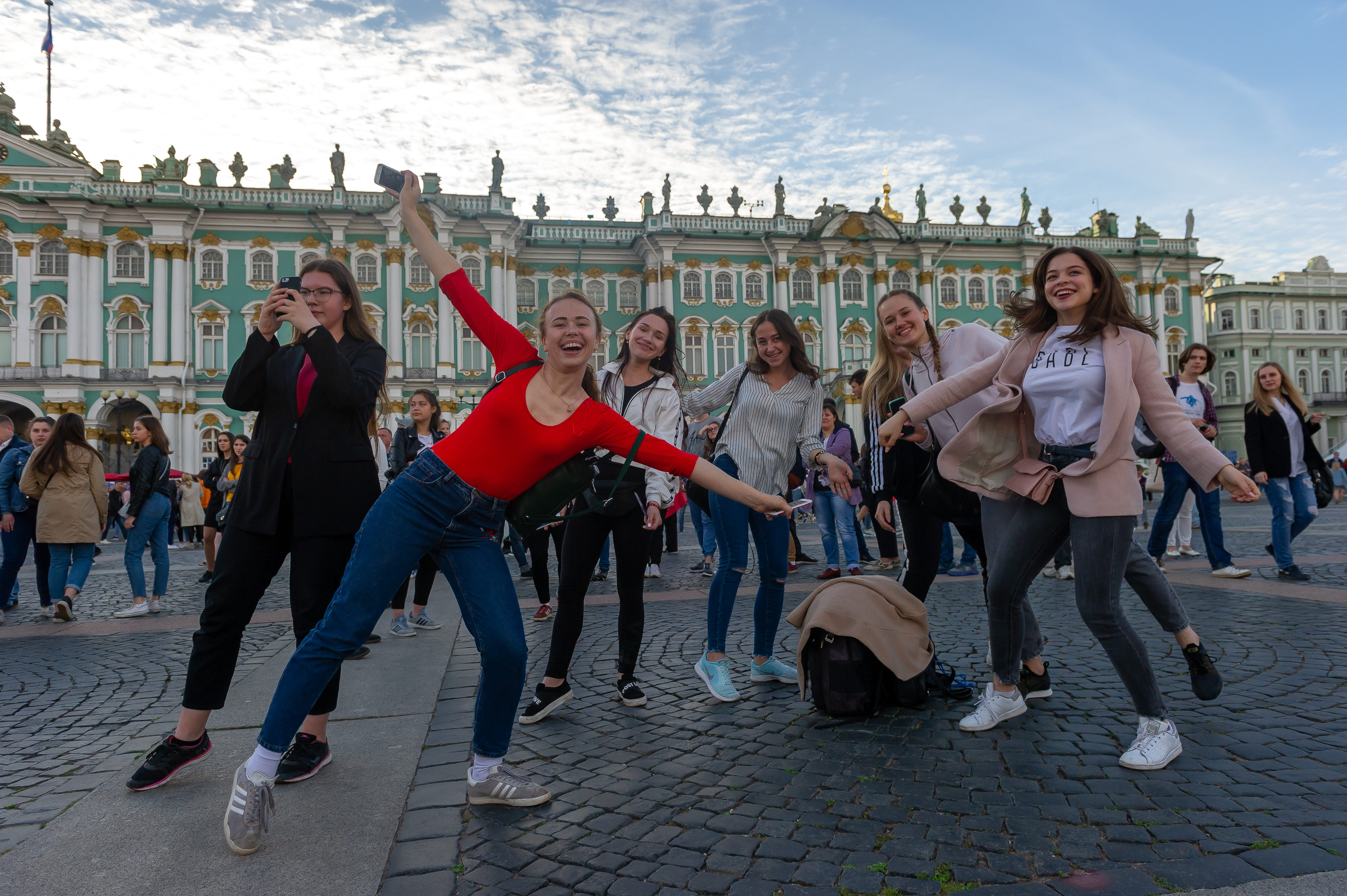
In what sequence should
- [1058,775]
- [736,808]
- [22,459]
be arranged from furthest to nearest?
[22,459] → [1058,775] → [736,808]

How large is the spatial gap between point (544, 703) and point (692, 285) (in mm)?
38553

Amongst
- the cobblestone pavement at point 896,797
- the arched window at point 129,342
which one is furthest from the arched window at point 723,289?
the cobblestone pavement at point 896,797

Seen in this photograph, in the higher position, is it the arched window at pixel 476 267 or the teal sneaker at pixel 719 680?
the arched window at pixel 476 267

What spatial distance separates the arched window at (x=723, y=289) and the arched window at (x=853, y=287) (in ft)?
18.4

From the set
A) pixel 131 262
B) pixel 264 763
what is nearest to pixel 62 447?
pixel 264 763

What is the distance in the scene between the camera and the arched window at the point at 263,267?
3700cm

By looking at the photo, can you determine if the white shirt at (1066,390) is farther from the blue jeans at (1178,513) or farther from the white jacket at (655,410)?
the blue jeans at (1178,513)

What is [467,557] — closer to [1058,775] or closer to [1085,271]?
[1058,775]

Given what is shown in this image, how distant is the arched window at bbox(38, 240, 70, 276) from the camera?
35500mm

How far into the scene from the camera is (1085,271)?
343cm

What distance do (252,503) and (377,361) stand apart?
0.71m

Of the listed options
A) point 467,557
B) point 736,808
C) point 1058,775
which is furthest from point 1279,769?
point 467,557

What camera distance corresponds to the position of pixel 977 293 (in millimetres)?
44125

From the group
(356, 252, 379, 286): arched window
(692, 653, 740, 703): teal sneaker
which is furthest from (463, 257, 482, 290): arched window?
(692, 653, 740, 703): teal sneaker
